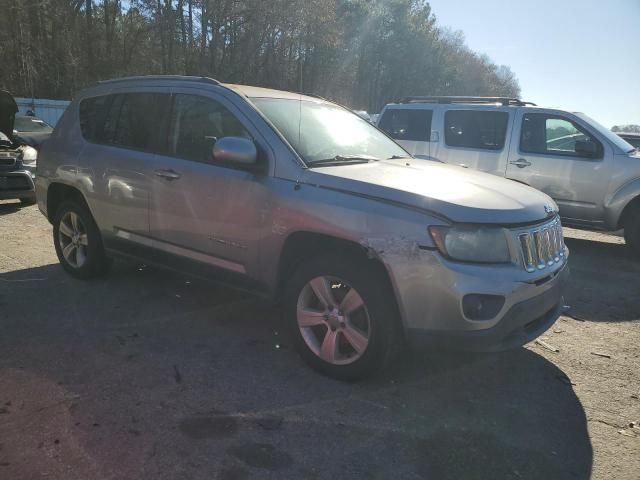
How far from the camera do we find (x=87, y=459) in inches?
97.3

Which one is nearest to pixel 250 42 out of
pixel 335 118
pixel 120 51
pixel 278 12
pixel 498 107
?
pixel 278 12

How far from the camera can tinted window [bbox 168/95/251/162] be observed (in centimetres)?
384

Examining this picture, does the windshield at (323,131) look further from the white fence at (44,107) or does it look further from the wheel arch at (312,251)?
the white fence at (44,107)

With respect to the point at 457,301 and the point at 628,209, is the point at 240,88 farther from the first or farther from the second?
the point at 628,209

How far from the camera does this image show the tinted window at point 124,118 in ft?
14.4

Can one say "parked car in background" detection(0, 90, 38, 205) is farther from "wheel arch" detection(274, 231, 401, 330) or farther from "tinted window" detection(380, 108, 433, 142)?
"wheel arch" detection(274, 231, 401, 330)

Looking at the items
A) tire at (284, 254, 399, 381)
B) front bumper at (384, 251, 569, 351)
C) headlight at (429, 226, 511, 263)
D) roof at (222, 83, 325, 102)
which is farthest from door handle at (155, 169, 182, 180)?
headlight at (429, 226, 511, 263)

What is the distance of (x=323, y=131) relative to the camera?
3.98 m

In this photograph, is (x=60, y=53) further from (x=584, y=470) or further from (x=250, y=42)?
(x=584, y=470)

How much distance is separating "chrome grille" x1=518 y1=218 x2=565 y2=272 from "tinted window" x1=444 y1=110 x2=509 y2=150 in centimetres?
458

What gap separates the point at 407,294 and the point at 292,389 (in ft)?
3.06

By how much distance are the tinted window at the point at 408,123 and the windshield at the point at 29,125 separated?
11150 mm

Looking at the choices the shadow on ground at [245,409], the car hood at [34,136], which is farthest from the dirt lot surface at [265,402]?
the car hood at [34,136]

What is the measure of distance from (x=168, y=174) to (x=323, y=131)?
4.05 feet
